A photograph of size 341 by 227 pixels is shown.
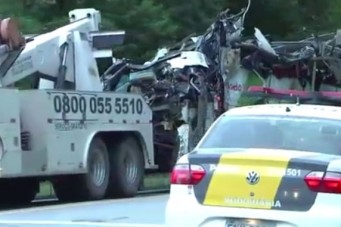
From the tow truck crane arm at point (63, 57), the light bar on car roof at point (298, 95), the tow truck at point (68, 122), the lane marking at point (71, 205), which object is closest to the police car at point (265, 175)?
the lane marking at point (71, 205)

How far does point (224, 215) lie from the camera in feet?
36.1

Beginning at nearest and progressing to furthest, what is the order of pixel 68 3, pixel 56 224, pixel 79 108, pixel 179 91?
pixel 56 224, pixel 79 108, pixel 179 91, pixel 68 3

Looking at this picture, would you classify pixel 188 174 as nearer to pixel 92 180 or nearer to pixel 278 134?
pixel 278 134

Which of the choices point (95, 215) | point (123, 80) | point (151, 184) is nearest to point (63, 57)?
point (123, 80)

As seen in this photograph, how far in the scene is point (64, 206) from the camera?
61.9ft

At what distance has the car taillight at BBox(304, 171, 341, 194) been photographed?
10789 mm

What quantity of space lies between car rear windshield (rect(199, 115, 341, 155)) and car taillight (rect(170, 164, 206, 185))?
17.8 inches

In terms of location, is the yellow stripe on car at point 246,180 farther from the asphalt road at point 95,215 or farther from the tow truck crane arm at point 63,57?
the tow truck crane arm at point 63,57

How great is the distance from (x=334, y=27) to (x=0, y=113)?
21828 mm

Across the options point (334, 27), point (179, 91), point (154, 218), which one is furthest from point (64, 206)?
point (334, 27)

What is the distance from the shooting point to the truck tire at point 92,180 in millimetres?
20672

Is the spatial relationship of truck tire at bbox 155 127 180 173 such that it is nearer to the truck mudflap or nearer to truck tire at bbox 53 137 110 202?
truck tire at bbox 53 137 110 202

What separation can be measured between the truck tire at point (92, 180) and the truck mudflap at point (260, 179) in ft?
31.0

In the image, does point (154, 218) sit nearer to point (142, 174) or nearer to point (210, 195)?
point (210, 195)
